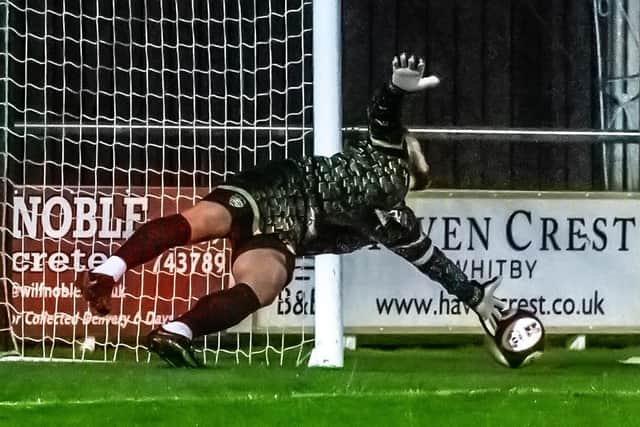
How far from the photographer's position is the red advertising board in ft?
23.6

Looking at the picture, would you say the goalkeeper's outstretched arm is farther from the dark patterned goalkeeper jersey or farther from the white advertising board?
the white advertising board

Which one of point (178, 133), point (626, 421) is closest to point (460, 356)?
point (178, 133)

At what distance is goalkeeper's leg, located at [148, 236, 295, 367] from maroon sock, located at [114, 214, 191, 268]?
0.28 m

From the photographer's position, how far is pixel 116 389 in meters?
5.47

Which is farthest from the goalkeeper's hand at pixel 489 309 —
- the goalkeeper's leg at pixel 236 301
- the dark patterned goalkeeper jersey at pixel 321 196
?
the goalkeeper's leg at pixel 236 301

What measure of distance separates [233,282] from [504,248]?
1640 mm

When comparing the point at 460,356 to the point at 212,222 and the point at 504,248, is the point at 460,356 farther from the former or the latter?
the point at 212,222

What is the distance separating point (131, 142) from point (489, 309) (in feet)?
6.52

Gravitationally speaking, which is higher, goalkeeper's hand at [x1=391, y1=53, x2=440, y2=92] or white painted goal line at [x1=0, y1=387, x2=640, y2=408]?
goalkeeper's hand at [x1=391, y1=53, x2=440, y2=92]

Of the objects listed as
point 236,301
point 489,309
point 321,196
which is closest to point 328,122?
point 321,196

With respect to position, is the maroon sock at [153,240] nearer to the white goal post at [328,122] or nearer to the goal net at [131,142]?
the goal net at [131,142]

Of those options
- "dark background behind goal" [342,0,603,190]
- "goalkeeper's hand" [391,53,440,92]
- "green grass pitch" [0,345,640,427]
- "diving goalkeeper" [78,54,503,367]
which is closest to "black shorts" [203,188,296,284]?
"diving goalkeeper" [78,54,503,367]

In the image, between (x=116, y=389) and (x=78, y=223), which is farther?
(x=78, y=223)

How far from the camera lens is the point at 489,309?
714 cm
